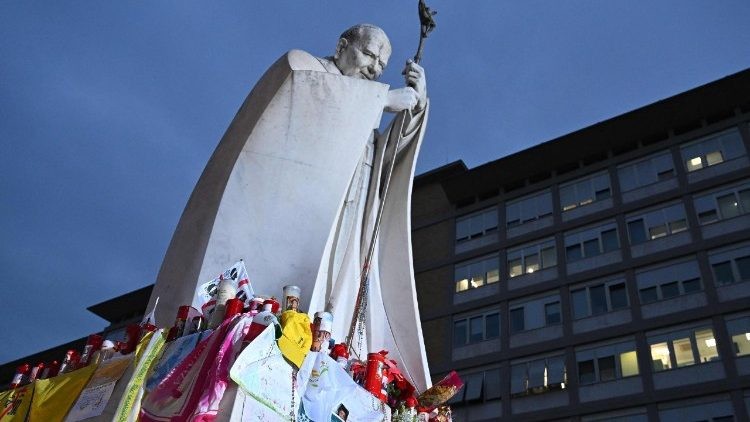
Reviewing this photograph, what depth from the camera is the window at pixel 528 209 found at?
38.0m

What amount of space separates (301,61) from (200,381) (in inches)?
170

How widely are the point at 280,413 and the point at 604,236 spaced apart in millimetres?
31206

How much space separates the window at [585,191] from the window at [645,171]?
83cm

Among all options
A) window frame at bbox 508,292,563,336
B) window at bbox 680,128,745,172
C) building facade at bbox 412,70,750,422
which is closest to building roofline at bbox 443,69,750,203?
building facade at bbox 412,70,750,422

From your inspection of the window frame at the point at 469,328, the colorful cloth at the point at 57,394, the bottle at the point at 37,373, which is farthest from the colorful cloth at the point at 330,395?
the window frame at the point at 469,328

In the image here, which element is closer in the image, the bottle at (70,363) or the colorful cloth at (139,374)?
the colorful cloth at (139,374)

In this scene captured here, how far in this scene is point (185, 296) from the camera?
7.73m

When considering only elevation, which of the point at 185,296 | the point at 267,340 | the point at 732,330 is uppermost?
the point at 732,330

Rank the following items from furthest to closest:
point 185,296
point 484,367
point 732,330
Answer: point 484,367 < point 732,330 < point 185,296

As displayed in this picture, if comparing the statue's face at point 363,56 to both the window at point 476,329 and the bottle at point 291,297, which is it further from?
the window at point 476,329

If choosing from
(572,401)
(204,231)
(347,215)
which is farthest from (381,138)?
(572,401)

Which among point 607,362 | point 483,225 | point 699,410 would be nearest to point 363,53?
point 699,410

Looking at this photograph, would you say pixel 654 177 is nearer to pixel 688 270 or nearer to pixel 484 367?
pixel 688 270

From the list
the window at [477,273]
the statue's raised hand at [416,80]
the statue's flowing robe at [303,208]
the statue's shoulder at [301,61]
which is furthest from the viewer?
the window at [477,273]
